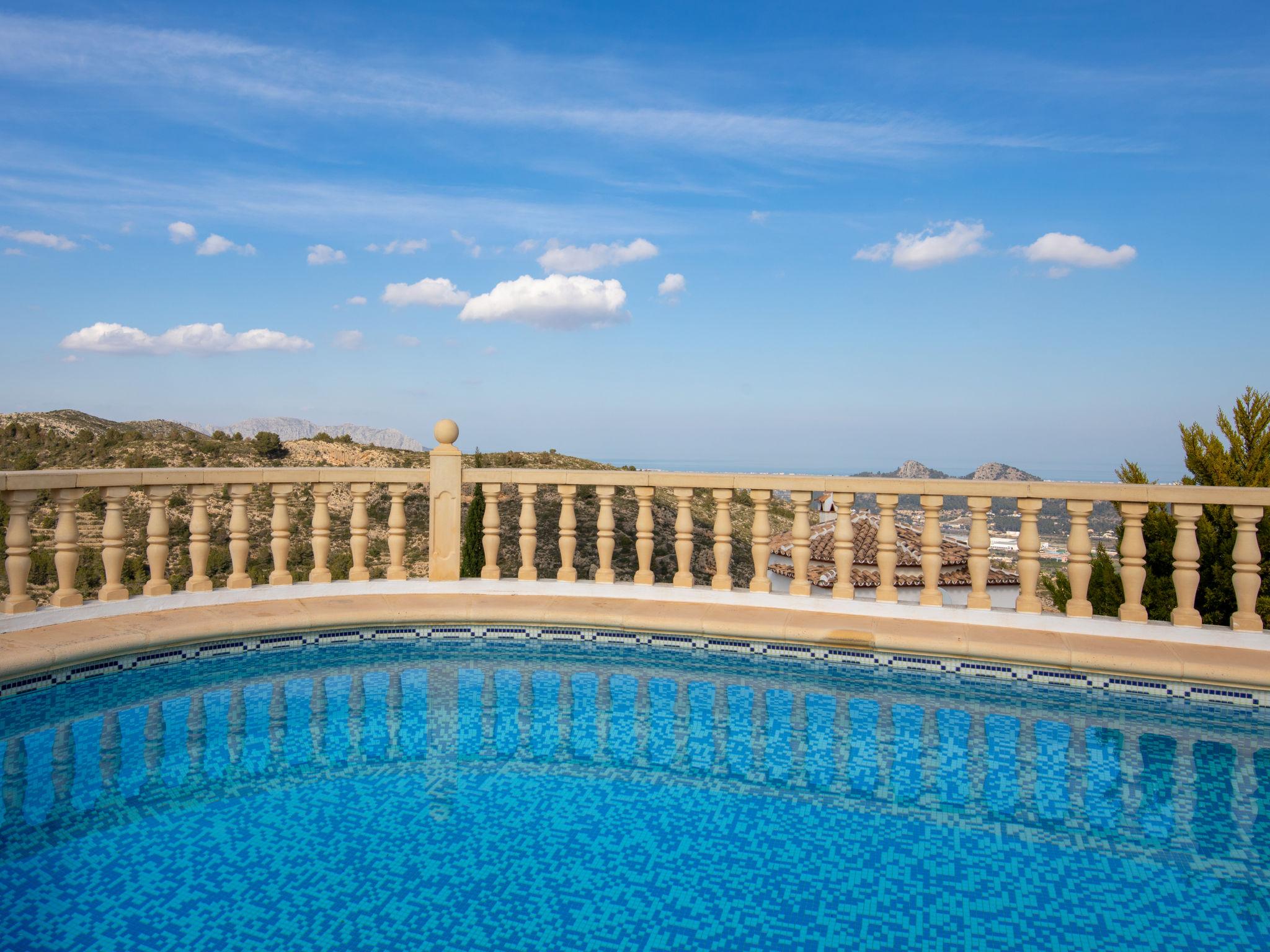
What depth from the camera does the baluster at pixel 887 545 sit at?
22.2 ft

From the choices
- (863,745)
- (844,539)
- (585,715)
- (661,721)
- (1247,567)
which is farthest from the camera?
(844,539)

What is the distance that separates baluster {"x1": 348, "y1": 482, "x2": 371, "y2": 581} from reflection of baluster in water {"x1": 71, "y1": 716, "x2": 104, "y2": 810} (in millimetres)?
2770

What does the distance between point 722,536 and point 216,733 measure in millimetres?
4115

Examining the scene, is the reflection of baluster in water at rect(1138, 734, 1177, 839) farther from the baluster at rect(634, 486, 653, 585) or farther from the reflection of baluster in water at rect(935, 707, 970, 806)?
the baluster at rect(634, 486, 653, 585)

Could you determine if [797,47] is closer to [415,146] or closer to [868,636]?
[415,146]

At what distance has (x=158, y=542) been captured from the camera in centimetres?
667

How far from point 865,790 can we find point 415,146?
19131 mm

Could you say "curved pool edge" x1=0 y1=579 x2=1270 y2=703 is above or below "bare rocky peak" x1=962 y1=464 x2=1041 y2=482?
below

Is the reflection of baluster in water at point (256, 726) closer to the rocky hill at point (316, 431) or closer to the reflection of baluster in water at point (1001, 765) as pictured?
the reflection of baluster in water at point (1001, 765)

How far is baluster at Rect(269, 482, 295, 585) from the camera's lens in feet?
23.9

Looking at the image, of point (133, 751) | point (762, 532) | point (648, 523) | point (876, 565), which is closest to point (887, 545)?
point (762, 532)

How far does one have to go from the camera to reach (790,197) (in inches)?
802

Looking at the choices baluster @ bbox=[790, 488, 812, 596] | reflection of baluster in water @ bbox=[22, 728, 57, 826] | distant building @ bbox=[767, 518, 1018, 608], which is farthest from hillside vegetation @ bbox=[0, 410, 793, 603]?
reflection of baluster in water @ bbox=[22, 728, 57, 826]

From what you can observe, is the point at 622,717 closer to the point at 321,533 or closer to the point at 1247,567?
the point at 321,533
